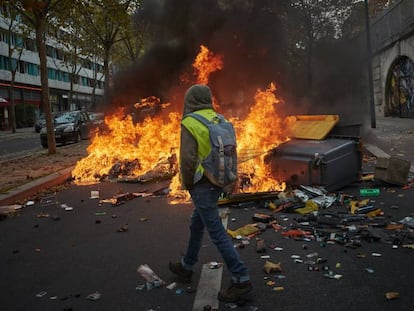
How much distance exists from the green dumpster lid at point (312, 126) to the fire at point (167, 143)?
25cm

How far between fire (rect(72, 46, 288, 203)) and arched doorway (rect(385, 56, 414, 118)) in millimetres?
15733

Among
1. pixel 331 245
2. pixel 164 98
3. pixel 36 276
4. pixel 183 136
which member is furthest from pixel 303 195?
pixel 164 98

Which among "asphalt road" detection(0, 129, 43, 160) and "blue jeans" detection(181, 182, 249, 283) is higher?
"asphalt road" detection(0, 129, 43, 160)

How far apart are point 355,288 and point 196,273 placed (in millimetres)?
1415

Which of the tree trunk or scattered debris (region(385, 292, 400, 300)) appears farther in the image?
the tree trunk

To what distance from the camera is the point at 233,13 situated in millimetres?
12133

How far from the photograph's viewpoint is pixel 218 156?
3.59m

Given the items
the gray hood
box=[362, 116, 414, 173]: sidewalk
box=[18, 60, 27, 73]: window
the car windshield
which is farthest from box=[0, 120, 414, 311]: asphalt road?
box=[18, 60, 27, 73]: window

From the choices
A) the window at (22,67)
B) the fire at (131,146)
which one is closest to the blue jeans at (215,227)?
the fire at (131,146)

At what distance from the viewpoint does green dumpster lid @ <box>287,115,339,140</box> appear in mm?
8188

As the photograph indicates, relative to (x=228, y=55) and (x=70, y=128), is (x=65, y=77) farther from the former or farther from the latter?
(x=228, y=55)

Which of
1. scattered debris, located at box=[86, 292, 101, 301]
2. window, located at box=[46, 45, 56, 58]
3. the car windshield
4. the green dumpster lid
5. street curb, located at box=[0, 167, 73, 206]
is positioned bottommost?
→ scattered debris, located at box=[86, 292, 101, 301]

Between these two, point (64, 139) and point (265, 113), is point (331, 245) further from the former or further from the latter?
point (64, 139)

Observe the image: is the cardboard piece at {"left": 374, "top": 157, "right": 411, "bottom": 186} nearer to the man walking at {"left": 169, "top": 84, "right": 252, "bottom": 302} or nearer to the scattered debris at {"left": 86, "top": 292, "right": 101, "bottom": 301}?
the man walking at {"left": 169, "top": 84, "right": 252, "bottom": 302}
